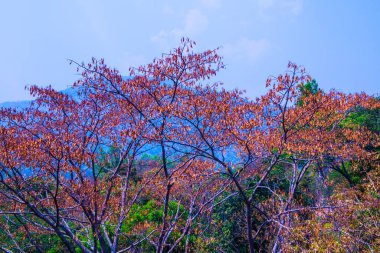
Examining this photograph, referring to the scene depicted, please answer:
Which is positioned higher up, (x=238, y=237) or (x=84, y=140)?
(x=84, y=140)

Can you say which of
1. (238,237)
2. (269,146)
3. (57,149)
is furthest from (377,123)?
(57,149)

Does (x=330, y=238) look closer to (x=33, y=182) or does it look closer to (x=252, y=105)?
(x=252, y=105)

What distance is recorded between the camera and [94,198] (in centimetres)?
664

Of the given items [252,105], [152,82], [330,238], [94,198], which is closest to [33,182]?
[94,198]

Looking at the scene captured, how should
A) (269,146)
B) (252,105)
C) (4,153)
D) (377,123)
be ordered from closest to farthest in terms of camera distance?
1. (4,153)
2. (269,146)
3. (252,105)
4. (377,123)

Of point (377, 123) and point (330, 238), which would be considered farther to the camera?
point (377, 123)

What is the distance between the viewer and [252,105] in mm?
6836

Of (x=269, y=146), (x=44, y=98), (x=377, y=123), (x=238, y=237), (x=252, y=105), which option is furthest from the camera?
(x=377, y=123)

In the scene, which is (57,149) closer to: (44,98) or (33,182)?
(33,182)

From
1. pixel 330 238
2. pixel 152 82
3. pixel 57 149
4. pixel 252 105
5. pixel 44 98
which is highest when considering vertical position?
pixel 44 98

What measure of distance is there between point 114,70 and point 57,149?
2340 mm

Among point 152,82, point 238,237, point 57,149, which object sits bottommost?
point 238,237

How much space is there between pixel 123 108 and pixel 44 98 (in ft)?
5.86

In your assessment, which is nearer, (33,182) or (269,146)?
(269,146)
